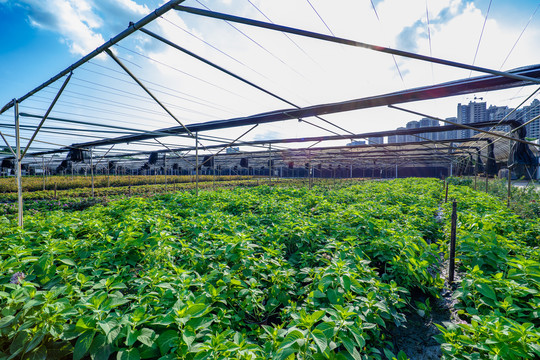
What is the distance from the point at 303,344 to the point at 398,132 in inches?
402

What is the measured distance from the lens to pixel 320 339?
4.08 ft

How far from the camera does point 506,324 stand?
1.44 meters

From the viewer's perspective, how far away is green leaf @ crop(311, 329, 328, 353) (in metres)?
1.19

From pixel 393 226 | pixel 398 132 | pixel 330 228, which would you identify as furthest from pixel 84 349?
pixel 398 132

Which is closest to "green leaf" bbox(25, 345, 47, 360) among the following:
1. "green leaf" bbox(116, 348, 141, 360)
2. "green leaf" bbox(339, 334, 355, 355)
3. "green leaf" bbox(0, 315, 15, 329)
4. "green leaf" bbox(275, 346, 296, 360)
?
"green leaf" bbox(0, 315, 15, 329)

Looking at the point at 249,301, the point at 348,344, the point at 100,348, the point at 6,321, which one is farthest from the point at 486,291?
the point at 6,321

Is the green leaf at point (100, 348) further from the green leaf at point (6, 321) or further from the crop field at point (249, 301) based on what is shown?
the green leaf at point (6, 321)

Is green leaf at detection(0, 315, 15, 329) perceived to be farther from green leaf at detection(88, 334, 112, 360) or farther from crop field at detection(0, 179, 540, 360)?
green leaf at detection(88, 334, 112, 360)

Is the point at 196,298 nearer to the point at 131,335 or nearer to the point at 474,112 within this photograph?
the point at 131,335

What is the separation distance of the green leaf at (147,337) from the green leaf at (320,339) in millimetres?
951

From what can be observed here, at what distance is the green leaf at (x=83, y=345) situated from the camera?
1.18 metres

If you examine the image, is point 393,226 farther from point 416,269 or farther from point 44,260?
point 44,260

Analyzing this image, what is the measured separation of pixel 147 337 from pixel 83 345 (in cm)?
34

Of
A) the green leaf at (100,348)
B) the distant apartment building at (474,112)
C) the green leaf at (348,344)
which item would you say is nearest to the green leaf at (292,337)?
the green leaf at (348,344)
